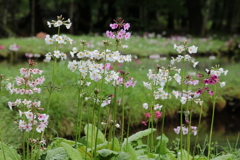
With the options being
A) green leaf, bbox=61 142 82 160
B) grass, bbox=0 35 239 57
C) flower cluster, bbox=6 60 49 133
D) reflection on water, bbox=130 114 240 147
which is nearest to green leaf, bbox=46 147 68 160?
green leaf, bbox=61 142 82 160

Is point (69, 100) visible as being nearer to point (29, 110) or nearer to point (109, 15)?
point (29, 110)

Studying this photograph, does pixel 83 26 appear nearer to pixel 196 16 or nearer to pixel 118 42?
pixel 196 16


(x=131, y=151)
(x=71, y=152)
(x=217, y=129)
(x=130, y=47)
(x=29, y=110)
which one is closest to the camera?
(x=29, y=110)

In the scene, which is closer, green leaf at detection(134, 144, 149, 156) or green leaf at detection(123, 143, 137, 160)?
green leaf at detection(123, 143, 137, 160)

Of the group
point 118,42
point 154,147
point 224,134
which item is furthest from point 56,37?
point 224,134

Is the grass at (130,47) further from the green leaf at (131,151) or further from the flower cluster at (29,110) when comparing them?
the flower cluster at (29,110)

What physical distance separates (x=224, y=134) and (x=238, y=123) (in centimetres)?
97

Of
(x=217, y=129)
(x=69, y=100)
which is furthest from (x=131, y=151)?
(x=217, y=129)

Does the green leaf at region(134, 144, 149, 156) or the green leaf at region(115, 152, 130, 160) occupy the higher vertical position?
the green leaf at region(115, 152, 130, 160)

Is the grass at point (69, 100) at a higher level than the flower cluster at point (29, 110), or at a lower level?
lower

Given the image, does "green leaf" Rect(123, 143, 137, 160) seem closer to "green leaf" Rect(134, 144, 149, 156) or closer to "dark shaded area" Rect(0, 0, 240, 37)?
"green leaf" Rect(134, 144, 149, 156)

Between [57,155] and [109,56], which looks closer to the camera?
[109,56]

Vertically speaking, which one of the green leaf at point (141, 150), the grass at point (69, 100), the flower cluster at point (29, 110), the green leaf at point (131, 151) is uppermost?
the flower cluster at point (29, 110)

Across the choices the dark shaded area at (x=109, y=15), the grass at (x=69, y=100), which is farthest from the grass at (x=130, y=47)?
the dark shaded area at (x=109, y=15)
